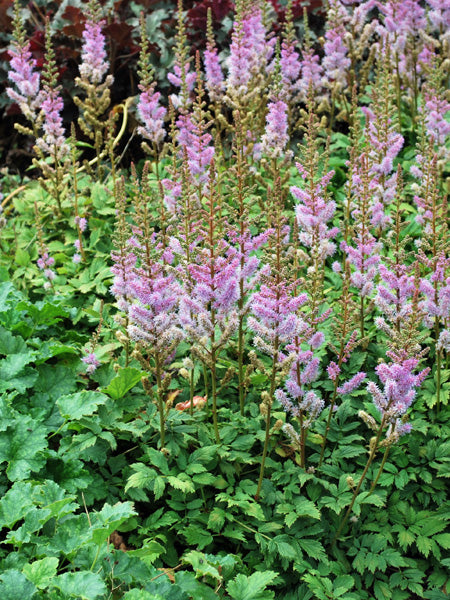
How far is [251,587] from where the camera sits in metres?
2.60

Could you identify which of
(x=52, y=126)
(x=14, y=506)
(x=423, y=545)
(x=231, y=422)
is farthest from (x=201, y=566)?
(x=52, y=126)

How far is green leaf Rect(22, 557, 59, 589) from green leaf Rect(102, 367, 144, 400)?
113cm

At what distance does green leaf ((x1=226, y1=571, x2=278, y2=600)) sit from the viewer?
258 centimetres

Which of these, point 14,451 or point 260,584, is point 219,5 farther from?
point 260,584

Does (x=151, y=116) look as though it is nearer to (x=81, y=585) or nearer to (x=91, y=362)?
(x=91, y=362)

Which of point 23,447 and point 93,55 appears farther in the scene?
point 93,55

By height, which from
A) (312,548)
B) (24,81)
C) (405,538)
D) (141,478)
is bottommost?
(405,538)

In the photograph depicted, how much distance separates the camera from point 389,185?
15.1 ft

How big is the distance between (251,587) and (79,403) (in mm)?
1307

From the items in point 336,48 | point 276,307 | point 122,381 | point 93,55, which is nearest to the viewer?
point 276,307

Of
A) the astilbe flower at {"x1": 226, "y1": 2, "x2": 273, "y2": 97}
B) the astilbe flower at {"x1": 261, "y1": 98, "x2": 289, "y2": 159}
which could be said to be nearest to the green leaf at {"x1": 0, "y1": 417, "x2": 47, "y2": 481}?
the astilbe flower at {"x1": 261, "y1": 98, "x2": 289, "y2": 159}

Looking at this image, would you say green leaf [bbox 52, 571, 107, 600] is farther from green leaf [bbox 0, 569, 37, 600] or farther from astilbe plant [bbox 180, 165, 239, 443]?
astilbe plant [bbox 180, 165, 239, 443]

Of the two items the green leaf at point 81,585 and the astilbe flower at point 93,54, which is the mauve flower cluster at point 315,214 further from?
the astilbe flower at point 93,54

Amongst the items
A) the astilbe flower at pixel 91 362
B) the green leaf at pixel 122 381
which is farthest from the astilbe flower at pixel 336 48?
the green leaf at pixel 122 381
